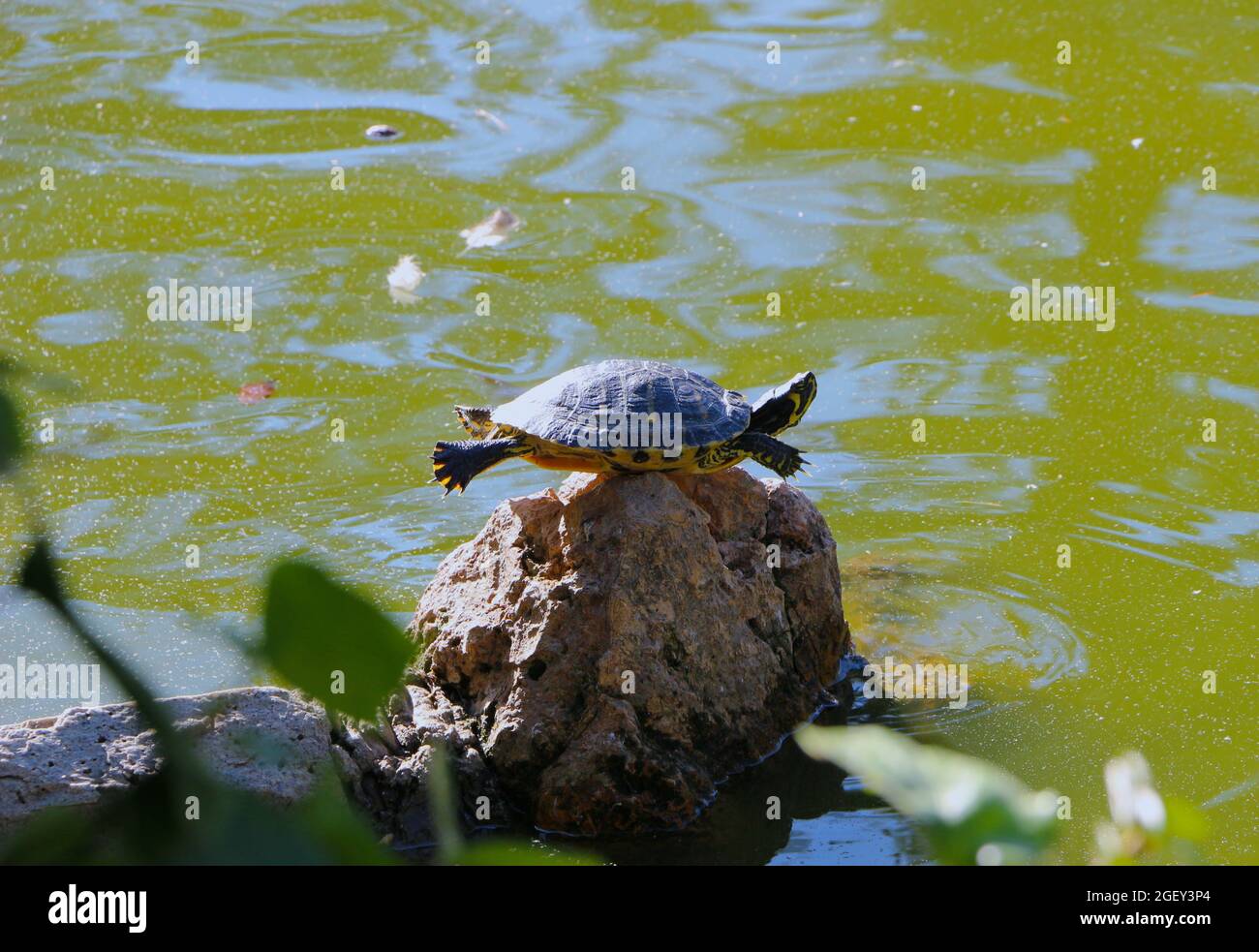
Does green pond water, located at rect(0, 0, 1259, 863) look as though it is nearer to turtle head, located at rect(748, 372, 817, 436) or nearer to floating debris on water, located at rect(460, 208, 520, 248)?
floating debris on water, located at rect(460, 208, 520, 248)

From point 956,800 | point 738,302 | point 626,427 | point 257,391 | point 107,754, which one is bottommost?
point 257,391

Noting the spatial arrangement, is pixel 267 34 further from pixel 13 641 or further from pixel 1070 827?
pixel 1070 827

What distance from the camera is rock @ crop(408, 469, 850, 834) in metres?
3.06

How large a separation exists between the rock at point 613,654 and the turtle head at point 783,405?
211 mm

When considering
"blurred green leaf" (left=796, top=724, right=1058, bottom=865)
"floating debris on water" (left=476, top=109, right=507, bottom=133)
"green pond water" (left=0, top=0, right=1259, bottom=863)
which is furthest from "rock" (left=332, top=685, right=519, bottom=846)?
"floating debris on water" (left=476, top=109, right=507, bottom=133)

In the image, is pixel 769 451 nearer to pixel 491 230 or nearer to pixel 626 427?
pixel 626 427

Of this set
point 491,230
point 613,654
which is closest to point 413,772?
point 613,654

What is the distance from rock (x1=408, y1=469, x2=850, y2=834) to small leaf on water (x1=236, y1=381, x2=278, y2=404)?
2105 millimetres

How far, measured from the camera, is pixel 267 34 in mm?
8180

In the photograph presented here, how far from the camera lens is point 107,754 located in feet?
8.77

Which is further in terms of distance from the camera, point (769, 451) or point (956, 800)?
point (769, 451)

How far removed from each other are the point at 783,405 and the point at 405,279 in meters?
2.97

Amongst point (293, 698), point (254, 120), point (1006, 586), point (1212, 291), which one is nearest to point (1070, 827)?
point (1006, 586)

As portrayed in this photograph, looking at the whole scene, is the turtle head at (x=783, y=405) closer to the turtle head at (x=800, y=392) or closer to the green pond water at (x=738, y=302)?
the turtle head at (x=800, y=392)
